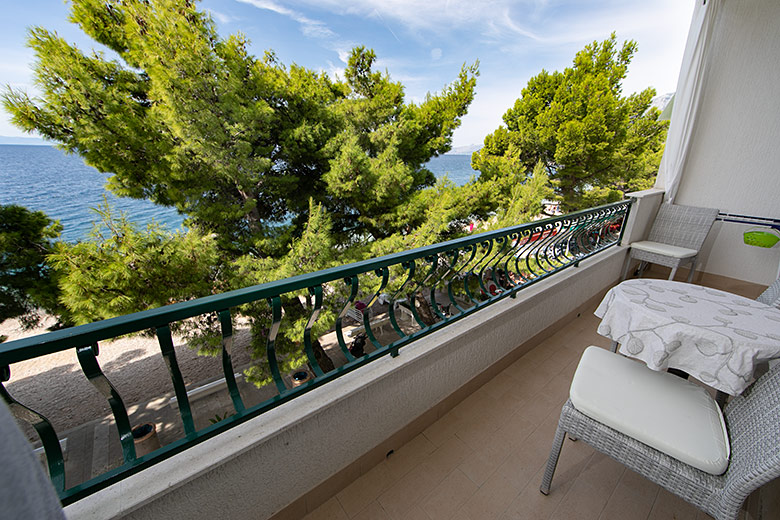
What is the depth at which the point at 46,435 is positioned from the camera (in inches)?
30.6

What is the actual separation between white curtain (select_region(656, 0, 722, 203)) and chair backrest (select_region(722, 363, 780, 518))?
3.62 metres

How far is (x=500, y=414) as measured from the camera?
5.64ft

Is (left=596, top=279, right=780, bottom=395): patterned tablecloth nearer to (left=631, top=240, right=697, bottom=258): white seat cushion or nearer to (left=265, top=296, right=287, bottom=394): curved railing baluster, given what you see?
(left=265, top=296, right=287, bottom=394): curved railing baluster

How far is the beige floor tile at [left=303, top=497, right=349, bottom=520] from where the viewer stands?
4.08ft

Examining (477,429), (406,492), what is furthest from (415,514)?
(477,429)

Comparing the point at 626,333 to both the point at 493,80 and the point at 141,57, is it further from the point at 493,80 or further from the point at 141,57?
the point at 493,80

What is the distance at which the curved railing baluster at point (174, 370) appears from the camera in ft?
2.76

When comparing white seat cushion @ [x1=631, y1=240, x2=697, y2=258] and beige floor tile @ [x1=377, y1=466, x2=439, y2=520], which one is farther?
white seat cushion @ [x1=631, y1=240, x2=697, y2=258]

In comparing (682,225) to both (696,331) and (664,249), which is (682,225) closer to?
(664,249)

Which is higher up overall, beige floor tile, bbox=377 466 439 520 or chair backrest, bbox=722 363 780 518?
chair backrest, bbox=722 363 780 518

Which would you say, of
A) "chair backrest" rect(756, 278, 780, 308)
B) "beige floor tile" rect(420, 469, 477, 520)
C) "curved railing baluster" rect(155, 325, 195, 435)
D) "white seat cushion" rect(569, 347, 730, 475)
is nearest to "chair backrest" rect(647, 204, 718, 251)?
"chair backrest" rect(756, 278, 780, 308)

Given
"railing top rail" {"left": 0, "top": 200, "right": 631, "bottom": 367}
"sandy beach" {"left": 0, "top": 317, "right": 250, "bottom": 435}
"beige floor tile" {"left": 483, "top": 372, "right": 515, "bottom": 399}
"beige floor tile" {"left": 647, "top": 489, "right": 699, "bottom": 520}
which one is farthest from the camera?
"sandy beach" {"left": 0, "top": 317, "right": 250, "bottom": 435}

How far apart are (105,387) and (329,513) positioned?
1.03 m

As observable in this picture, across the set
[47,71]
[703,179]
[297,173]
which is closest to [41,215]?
[47,71]
